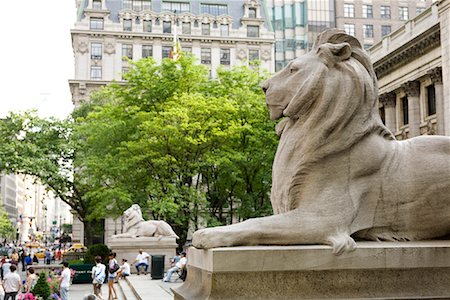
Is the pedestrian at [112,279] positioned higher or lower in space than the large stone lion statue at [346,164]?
lower

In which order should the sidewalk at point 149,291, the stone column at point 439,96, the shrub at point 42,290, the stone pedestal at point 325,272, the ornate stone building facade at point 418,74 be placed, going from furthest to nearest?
the stone column at point 439,96
the ornate stone building facade at point 418,74
the shrub at point 42,290
the sidewalk at point 149,291
the stone pedestal at point 325,272

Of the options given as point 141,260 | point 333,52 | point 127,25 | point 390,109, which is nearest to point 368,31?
point 127,25

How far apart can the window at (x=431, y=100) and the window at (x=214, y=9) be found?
40.5m

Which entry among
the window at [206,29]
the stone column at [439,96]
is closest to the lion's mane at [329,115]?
the stone column at [439,96]

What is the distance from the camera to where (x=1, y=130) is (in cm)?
4250

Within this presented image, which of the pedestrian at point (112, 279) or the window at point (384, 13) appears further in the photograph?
the window at point (384, 13)

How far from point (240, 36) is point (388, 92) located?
31.2 meters

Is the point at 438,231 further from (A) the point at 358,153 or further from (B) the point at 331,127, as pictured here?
(B) the point at 331,127

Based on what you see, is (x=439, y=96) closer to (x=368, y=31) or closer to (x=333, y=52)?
(x=333, y=52)

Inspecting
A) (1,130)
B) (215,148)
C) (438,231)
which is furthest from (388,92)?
(438,231)

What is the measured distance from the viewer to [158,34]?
72312mm

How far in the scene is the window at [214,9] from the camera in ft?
253

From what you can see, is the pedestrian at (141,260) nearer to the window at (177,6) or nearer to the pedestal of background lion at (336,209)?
the pedestal of background lion at (336,209)

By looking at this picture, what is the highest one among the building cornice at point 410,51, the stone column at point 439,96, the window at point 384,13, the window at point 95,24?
the window at point 384,13
